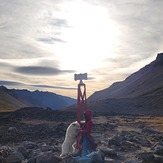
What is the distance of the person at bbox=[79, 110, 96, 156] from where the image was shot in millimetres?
12398

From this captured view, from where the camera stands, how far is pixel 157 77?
176 m

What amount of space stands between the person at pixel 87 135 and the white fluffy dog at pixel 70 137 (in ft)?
1.07

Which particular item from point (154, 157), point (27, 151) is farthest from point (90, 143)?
point (27, 151)

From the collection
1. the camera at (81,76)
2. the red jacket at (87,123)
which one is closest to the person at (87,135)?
the red jacket at (87,123)

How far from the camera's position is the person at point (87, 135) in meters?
12.4

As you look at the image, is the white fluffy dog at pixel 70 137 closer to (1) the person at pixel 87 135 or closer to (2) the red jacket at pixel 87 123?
(1) the person at pixel 87 135

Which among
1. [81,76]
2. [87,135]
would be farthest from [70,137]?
[81,76]

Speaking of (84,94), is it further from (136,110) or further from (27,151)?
(136,110)

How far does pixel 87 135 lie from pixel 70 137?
1.00 m

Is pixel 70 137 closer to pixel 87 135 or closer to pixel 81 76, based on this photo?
pixel 87 135

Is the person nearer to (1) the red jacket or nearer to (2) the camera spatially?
(1) the red jacket

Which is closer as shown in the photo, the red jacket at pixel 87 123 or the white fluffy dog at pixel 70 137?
the red jacket at pixel 87 123

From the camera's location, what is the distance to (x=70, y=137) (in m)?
13.5

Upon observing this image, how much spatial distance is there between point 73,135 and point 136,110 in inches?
3696
